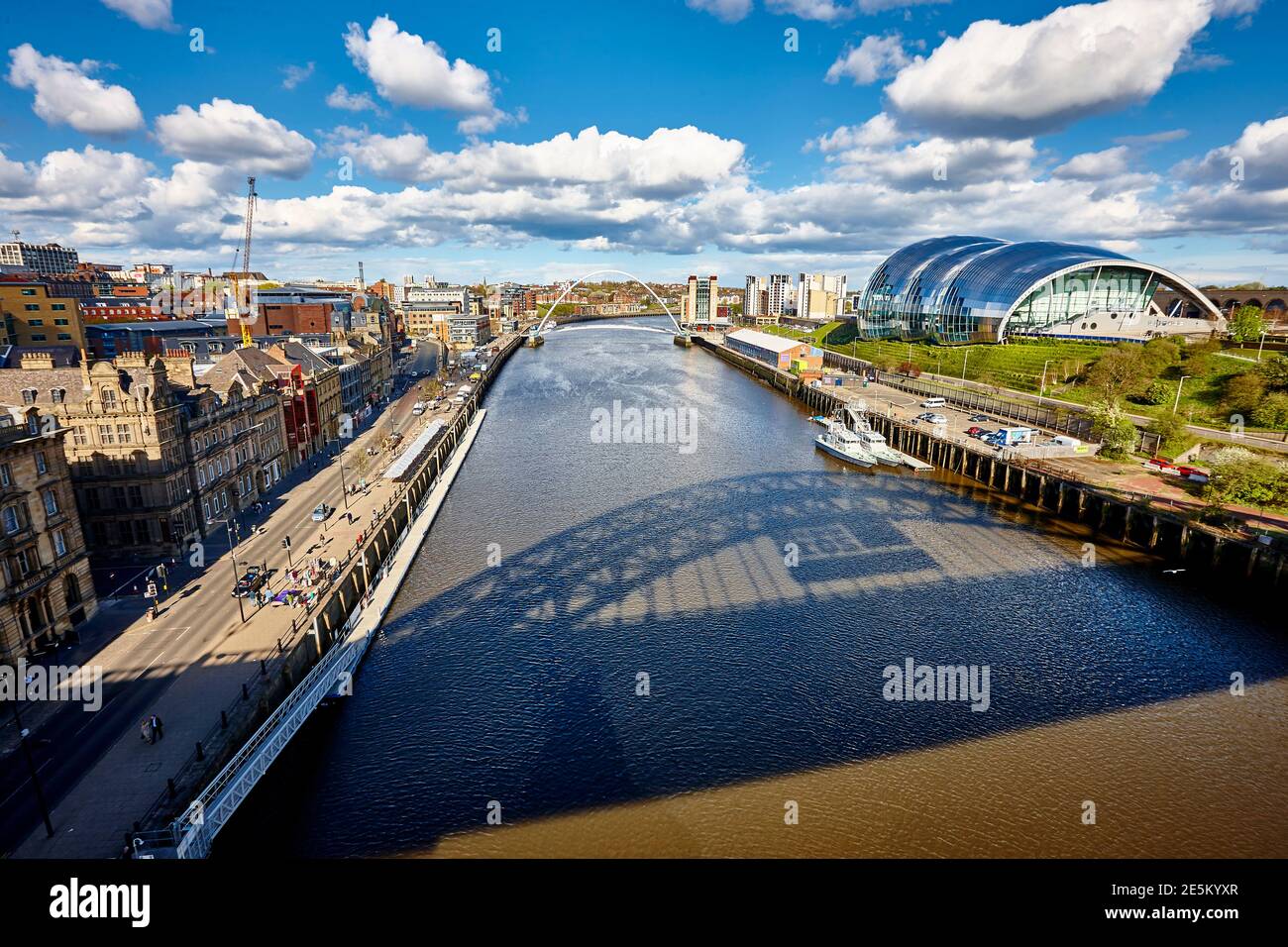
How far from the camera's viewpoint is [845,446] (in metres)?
66.6

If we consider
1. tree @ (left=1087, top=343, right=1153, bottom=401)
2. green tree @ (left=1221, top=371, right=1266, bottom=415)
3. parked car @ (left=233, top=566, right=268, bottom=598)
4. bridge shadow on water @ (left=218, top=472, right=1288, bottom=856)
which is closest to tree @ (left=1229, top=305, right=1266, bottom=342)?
tree @ (left=1087, top=343, right=1153, bottom=401)

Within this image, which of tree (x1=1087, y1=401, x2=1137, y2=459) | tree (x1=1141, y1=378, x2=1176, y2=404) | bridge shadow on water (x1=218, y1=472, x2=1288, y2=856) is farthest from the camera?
tree (x1=1141, y1=378, x2=1176, y2=404)

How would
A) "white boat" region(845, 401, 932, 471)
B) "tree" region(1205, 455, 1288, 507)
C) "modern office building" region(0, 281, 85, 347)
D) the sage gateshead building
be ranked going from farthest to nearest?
the sage gateshead building < "modern office building" region(0, 281, 85, 347) < "white boat" region(845, 401, 932, 471) < "tree" region(1205, 455, 1288, 507)

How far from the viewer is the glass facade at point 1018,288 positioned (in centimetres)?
10275

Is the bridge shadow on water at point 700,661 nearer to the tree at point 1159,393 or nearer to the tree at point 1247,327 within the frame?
the tree at point 1159,393

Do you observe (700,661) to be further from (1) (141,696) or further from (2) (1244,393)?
(2) (1244,393)

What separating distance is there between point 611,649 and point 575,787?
8.56 m

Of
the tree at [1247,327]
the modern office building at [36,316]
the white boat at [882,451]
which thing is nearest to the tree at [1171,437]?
the white boat at [882,451]

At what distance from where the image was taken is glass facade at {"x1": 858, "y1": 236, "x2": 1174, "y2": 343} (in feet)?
337

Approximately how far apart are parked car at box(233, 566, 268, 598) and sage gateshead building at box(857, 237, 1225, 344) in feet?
344

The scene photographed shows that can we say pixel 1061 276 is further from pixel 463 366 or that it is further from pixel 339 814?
pixel 339 814

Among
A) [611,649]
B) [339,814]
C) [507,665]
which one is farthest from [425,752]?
[611,649]

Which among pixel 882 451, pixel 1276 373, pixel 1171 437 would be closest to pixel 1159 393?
pixel 1276 373

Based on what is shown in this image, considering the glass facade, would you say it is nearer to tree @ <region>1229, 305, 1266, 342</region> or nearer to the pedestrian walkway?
tree @ <region>1229, 305, 1266, 342</region>
